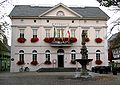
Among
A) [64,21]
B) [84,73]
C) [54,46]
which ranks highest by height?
[64,21]

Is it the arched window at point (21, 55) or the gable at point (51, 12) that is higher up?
the gable at point (51, 12)

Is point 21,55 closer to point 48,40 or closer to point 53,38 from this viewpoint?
point 48,40

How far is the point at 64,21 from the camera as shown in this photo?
59.7 metres

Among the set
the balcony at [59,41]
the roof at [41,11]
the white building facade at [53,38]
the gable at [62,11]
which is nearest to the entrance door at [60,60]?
the white building facade at [53,38]

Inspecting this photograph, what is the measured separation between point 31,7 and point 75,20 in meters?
9.61

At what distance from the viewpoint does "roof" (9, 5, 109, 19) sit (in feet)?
196

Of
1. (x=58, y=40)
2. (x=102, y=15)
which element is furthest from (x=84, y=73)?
(x=102, y=15)

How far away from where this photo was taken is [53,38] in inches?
2302

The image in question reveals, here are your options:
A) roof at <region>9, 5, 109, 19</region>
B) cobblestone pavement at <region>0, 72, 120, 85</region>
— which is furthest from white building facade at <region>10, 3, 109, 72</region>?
cobblestone pavement at <region>0, 72, 120, 85</region>

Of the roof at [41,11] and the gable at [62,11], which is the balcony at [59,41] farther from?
the roof at [41,11]

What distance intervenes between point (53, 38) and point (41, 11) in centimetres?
633

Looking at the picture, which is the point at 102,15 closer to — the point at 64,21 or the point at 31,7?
the point at 64,21

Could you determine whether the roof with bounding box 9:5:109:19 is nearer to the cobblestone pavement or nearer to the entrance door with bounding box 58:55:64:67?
the entrance door with bounding box 58:55:64:67

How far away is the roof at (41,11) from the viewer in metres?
59.7
